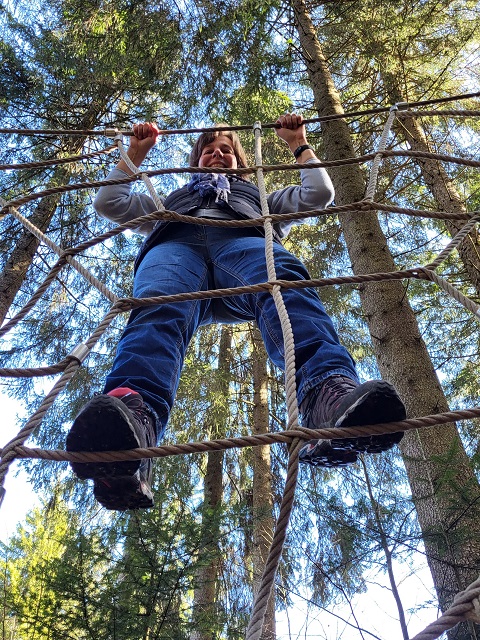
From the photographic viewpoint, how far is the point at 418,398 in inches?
94.9

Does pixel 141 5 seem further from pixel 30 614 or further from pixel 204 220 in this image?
pixel 30 614

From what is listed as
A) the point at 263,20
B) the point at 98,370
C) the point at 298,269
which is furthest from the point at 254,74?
the point at 298,269

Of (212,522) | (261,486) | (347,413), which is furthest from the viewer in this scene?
(261,486)

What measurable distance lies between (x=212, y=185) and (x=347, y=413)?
120 cm

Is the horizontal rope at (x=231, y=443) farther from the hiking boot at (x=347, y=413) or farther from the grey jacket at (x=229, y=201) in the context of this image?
the grey jacket at (x=229, y=201)

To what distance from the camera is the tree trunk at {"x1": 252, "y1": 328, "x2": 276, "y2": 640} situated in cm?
371

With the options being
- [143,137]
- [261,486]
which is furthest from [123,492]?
[261,486]

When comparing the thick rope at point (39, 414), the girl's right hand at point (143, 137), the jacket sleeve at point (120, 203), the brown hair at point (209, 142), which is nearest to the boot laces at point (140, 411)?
the thick rope at point (39, 414)

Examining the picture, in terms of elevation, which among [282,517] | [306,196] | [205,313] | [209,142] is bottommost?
[282,517]

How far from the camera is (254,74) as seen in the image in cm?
462

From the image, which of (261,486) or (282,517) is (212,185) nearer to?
(282,517)

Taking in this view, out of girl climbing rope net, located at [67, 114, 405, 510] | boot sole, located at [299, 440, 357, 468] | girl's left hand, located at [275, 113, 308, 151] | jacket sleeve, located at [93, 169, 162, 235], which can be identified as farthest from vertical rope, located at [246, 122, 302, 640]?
girl's left hand, located at [275, 113, 308, 151]

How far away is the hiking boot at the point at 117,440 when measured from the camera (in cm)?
107

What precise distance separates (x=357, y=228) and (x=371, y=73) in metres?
2.10
